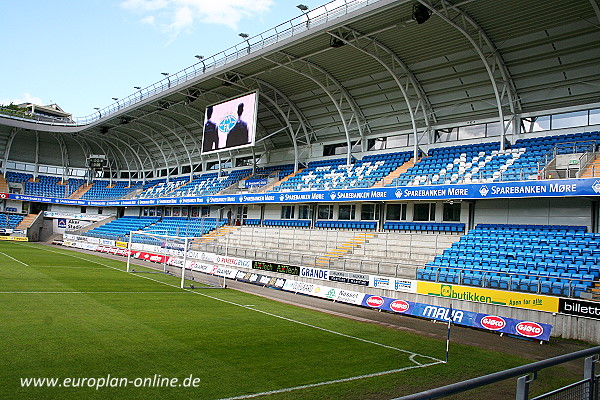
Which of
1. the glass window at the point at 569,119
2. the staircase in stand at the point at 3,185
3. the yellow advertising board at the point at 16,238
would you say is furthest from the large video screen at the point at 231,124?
the staircase in stand at the point at 3,185

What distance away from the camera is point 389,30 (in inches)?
905

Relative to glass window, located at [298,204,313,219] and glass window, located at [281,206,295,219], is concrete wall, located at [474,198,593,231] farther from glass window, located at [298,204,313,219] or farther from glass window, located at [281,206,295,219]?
glass window, located at [281,206,295,219]

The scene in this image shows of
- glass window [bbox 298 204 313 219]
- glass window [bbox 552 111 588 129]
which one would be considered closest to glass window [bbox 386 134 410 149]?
glass window [bbox 298 204 313 219]

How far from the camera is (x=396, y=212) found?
2805cm

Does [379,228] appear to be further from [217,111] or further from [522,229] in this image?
[217,111]

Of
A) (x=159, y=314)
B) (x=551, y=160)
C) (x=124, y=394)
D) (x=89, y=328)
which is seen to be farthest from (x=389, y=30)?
(x=124, y=394)

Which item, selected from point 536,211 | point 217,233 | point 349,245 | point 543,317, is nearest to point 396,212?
point 349,245

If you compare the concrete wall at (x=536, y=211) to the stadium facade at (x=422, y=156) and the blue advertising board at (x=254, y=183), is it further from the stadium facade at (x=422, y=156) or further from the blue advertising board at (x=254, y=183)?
the blue advertising board at (x=254, y=183)

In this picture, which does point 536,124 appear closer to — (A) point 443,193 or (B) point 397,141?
(A) point 443,193

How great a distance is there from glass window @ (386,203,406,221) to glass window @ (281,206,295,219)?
9395 millimetres

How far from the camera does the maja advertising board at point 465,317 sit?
46.7ft

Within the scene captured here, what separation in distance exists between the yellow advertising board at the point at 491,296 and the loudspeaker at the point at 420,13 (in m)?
11.8

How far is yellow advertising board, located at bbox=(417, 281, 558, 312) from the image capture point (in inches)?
594

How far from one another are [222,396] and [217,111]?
91.5ft
